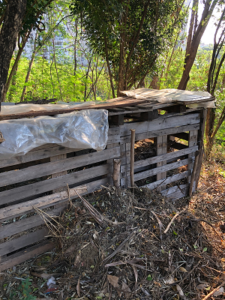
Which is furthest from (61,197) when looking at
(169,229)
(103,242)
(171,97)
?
(171,97)

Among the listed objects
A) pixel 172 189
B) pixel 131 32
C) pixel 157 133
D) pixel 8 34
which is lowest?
pixel 172 189

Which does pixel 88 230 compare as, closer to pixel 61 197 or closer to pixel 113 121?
pixel 61 197

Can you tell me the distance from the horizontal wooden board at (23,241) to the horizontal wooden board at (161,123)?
210 cm

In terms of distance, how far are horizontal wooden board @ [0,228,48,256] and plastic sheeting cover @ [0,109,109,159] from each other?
1356mm

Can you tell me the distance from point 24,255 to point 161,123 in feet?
11.0

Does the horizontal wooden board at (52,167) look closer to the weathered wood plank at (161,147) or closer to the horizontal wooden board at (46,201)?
the horizontal wooden board at (46,201)

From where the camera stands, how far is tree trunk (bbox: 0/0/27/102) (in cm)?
304

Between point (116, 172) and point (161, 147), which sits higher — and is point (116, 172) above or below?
below

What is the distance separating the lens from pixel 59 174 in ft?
11.4

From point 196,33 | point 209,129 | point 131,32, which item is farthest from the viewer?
point 209,129

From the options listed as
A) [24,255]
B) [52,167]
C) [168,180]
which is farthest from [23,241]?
[168,180]

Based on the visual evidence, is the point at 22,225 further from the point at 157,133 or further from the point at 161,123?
the point at 161,123

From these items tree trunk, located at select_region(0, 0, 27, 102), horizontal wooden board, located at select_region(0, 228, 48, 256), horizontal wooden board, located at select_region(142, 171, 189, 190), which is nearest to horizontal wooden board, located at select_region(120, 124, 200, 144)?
horizontal wooden board, located at select_region(142, 171, 189, 190)

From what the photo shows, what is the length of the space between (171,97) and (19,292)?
408cm
